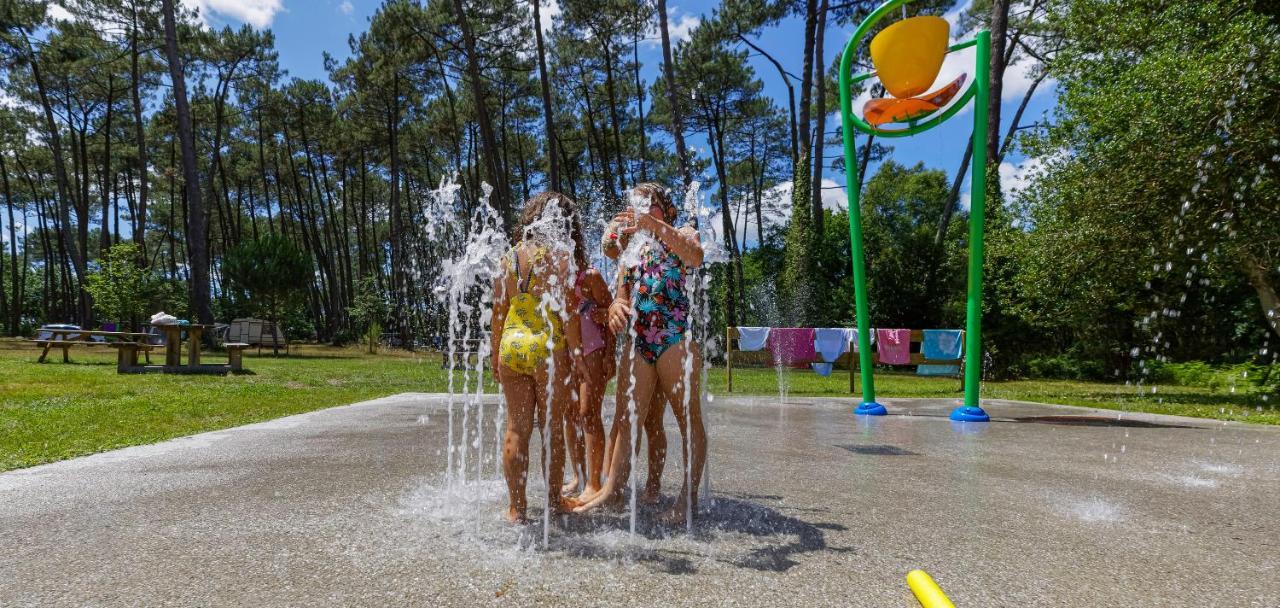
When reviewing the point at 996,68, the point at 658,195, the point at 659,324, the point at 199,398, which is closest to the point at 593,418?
the point at 659,324

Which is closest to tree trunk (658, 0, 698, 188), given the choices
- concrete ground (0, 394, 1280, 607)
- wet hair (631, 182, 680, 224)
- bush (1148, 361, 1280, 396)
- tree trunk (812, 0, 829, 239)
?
tree trunk (812, 0, 829, 239)

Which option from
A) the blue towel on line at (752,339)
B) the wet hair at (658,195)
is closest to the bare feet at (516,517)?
the wet hair at (658,195)

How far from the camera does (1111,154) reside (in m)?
10.2

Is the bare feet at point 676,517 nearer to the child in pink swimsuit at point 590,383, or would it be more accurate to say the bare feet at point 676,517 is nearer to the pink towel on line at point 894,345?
the child in pink swimsuit at point 590,383

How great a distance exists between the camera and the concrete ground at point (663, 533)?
2.32 metres

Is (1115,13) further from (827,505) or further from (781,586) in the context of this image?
(781,586)

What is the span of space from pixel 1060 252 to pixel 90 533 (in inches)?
516

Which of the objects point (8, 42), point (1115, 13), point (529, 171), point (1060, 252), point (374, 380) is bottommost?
point (374, 380)

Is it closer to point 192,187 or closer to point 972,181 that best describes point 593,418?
point 972,181

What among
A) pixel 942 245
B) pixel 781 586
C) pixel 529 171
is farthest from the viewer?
pixel 529 171

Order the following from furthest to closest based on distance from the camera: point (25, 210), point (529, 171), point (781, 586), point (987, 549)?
1. point (25, 210)
2. point (529, 171)
3. point (987, 549)
4. point (781, 586)

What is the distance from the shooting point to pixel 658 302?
3.14m

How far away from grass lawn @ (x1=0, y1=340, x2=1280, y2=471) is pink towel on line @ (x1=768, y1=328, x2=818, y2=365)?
70 centimetres

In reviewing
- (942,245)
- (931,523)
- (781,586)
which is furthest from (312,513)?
(942,245)
